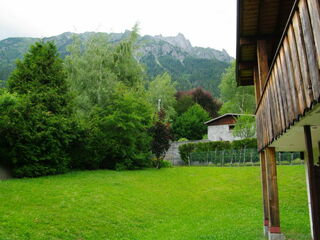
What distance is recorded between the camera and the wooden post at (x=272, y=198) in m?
6.51

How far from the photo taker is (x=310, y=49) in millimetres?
2592

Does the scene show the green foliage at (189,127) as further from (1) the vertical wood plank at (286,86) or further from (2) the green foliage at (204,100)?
(1) the vertical wood plank at (286,86)

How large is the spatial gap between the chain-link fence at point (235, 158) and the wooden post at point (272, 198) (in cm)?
1810

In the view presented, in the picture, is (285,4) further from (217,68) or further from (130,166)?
(217,68)

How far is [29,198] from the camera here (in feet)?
34.3

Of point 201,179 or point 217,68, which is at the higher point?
point 217,68

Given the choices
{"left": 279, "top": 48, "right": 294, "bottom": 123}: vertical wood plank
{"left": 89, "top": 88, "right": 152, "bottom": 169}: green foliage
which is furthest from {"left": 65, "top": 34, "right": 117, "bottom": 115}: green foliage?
{"left": 279, "top": 48, "right": 294, "bottom": 123}: vertical wood plank

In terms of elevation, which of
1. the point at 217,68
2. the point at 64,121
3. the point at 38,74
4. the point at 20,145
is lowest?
the point at 20,145

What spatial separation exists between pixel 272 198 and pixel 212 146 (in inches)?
947

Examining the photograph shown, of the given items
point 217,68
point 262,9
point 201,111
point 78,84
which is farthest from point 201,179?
point 217,68

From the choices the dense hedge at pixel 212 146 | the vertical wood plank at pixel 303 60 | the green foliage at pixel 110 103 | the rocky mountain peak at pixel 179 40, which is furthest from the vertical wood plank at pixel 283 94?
the rocky mountain peak at pixel 179 40

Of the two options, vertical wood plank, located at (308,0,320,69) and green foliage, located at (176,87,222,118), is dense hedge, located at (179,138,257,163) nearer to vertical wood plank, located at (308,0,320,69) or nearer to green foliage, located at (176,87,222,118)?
green foliage, located at (176,87,222,118)

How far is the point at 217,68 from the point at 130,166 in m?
85.6

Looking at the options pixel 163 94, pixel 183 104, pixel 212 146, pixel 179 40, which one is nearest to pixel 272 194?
pixel 212 146
